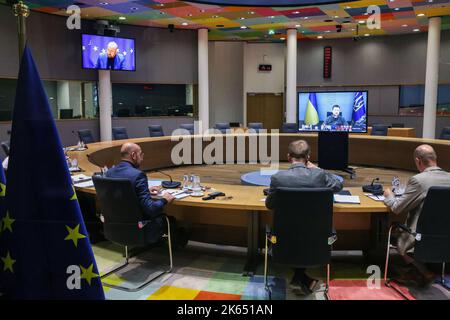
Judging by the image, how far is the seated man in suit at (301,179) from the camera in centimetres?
288

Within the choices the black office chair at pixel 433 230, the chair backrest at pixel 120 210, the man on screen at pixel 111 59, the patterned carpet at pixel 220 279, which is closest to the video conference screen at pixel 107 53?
the man on screen at pixel 111 59

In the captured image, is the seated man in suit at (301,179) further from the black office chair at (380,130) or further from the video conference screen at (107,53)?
the video conference screen at (107,53)

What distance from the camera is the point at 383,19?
35.7 feet

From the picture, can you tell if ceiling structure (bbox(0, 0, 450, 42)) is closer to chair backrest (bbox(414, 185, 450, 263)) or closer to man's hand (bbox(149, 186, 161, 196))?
man's hand (bbox(149, 186, 161, 196))

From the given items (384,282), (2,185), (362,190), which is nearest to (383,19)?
(362,190)

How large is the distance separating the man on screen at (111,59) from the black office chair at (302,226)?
29.3ft

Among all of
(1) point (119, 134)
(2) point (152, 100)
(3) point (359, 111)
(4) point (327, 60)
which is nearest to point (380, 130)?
(3) point (359, 111)

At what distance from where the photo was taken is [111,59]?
10.6 m

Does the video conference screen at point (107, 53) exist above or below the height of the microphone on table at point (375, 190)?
above

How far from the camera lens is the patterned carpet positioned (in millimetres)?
3066

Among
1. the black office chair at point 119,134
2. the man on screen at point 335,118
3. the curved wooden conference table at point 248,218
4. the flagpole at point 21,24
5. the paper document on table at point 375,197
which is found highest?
the flagpole at point 21,24

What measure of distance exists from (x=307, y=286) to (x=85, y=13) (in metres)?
9.46

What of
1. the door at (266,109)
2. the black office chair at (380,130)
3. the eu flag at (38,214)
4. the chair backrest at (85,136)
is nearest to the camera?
the eu flag at (38,214)

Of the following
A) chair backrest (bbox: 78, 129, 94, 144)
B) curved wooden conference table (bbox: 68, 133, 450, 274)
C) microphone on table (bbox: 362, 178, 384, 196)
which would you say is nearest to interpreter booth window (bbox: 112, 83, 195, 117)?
chair backrest (bbox: 78, 129, 94, 144)
